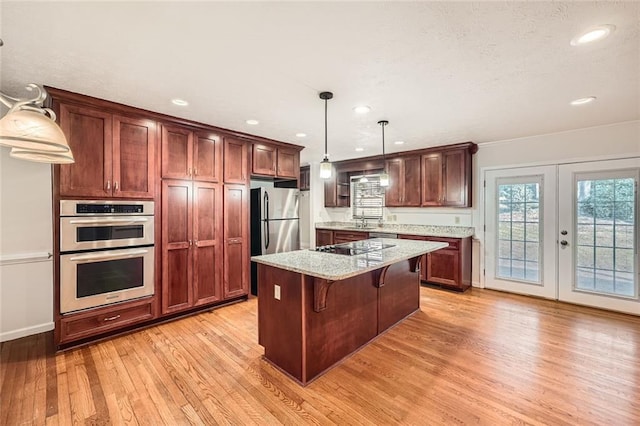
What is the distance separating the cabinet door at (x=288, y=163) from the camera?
452 cm

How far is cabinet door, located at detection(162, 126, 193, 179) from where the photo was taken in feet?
10.7

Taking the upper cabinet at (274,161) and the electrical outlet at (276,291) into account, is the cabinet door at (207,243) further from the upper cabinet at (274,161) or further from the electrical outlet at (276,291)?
the electrical outlet at (276,291)

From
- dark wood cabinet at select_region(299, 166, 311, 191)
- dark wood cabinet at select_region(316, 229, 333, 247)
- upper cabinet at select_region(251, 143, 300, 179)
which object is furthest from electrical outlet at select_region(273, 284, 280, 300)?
dark wood cabinet at select_region(299, 166, 311, 191)

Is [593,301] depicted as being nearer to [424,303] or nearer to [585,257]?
[585,257]

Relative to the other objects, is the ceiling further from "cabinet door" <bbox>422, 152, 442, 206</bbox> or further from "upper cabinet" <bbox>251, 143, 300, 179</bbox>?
"cabinet door" <bbox>422, 152, 442, 206</bbox>

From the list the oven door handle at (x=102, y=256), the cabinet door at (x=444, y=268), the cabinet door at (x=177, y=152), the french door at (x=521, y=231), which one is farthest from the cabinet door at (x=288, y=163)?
the french door at (x=521, y=231)

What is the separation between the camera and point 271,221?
4426 millimetres

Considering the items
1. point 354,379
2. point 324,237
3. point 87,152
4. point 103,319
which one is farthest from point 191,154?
point 324,237

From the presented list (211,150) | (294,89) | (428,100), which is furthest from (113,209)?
(428,100)

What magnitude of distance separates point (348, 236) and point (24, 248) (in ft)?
15.3

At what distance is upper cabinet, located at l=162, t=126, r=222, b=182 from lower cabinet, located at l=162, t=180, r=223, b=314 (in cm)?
12

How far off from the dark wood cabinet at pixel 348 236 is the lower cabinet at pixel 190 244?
2.83m

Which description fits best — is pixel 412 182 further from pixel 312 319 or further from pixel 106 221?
pixel 106 221

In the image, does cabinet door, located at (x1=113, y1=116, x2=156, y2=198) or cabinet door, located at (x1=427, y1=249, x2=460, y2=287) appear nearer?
cabinet door, located at (x1=113, y1=116, x2=156, y2=198)
